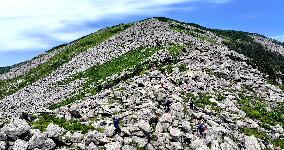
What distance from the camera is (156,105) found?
35.5 meters

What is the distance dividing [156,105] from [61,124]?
26.3ft

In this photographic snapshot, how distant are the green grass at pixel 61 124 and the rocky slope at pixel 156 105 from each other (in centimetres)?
6

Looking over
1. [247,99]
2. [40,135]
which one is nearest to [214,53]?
[247,99]

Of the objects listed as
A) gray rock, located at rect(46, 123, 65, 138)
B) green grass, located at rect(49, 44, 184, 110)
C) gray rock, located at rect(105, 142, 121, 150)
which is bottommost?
gray rock, located at rect(105, 142, 121, 150)

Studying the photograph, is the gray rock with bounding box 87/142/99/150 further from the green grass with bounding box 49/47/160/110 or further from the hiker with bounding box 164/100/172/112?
the green grass with bounding box 49/47/160/110

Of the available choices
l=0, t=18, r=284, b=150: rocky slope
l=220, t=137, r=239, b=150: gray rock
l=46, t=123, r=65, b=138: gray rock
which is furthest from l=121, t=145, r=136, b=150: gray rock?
l=220, t=137, r=239, b=150: gray rock

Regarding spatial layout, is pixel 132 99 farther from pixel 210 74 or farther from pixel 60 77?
pixel 60 77

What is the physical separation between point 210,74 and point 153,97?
13.9 m

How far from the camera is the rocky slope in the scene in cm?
2923

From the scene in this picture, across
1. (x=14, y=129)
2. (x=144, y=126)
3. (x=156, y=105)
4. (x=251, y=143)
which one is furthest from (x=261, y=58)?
(x=14, y=129)

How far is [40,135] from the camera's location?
27828mm

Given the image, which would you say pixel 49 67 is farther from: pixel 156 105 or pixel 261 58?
pixel 156 105

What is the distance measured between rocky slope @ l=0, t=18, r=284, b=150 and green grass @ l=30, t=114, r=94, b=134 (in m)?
0.06

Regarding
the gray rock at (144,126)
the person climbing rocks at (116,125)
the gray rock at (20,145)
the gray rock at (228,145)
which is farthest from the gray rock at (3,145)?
the gray rock at (228,145)
